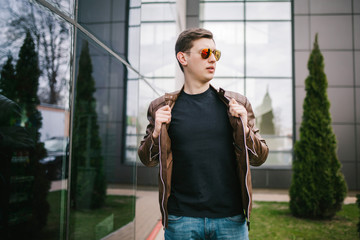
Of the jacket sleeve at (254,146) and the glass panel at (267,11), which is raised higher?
the glass panel at (267,11)

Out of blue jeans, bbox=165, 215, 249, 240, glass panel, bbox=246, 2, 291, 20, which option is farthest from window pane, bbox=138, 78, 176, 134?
glass panel, bbox=246, 2, 291, 20

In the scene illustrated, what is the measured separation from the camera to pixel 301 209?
6855 millimetres

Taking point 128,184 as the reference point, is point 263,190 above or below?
below

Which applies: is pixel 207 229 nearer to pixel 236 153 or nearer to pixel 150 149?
pixel 236 153

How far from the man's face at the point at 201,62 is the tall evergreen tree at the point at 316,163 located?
19.3 ft

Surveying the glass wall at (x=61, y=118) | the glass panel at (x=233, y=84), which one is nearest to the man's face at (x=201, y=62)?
the glass wall at (x=61, y=118)

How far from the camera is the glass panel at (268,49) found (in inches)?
461

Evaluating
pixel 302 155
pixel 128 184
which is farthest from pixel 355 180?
pixel 128 184

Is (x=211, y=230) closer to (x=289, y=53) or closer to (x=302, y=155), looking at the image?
(x=302, y=155)

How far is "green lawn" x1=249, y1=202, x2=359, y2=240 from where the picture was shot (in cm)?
561

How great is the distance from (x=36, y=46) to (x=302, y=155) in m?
6.60

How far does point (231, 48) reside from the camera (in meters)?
12.1

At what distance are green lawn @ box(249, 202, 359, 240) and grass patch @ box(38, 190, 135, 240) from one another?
3029mm

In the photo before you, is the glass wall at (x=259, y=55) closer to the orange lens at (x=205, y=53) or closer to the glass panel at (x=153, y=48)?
the glass panel at (x=153, y=48)
